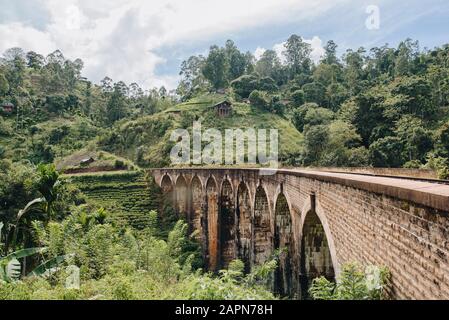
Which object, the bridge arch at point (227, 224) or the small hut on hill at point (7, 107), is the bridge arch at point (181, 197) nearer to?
the bridge arch at point (227, 224)

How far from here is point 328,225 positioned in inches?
340

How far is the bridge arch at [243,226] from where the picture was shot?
70.7 ft

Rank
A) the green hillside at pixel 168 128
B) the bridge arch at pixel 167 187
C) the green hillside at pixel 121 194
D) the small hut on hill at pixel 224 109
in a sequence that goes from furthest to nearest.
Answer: the small hut on hill at pixel 224 109, the green hillside at pixel 168 128, the bridge arch at pixel 167 187, the green hillside at pixel 121 194

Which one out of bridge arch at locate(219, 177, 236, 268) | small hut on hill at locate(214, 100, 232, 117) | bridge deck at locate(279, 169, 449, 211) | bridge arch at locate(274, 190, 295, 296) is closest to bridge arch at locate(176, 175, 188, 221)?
bridge arch at locate(219, 177, 236, 268)

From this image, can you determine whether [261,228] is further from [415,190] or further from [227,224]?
[415,190]

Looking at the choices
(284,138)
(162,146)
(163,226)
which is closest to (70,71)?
(162,146)

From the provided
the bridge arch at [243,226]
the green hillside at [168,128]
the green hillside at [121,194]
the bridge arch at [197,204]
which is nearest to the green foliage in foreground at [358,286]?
the bridge arch at [243,226]

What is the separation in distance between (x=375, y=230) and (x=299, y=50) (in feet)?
284

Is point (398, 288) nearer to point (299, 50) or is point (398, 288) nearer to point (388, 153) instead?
point (388, 153)

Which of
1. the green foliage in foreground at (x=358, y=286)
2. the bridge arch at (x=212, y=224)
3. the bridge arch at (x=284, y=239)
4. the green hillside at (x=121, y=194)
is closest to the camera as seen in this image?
the green foliage in foreground at (x=358, y=286)

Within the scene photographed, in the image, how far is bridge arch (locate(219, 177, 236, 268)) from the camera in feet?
80.8

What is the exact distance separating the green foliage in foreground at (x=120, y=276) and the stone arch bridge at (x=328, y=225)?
67.8 inches

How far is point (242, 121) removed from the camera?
56.6 m

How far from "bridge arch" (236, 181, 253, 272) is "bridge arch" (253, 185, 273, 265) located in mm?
1667
